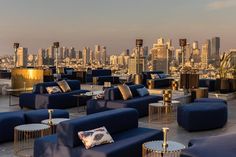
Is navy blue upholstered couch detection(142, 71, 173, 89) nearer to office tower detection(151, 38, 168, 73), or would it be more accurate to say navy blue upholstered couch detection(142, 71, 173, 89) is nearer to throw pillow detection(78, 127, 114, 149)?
office tower detection(151, 38, 168, 73)

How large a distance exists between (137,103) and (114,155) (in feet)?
13.2

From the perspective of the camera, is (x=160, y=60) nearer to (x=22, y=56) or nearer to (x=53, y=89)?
(x=53, y=89)

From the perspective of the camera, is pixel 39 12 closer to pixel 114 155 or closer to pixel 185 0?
pixel 185 0

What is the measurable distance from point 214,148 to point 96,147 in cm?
143

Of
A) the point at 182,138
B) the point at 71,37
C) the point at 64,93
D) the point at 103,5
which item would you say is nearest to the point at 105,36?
the point at 71,37

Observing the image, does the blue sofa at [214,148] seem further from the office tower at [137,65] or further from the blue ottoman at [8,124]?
the office tower at [137,65]

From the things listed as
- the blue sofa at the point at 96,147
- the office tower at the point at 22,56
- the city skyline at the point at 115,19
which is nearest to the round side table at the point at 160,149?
the blue sofa at the point at 96,147

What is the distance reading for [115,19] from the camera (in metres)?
25.5

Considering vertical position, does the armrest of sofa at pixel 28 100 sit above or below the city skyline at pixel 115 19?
below

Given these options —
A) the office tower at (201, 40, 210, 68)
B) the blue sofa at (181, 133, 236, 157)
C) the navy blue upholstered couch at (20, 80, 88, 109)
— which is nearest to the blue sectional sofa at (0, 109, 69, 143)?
the navy blue upholstered couch at (20, 80, 88, 109)

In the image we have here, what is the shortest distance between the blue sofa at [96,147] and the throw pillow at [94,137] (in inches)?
2.2

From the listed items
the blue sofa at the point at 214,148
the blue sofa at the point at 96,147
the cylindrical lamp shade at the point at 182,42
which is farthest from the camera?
the cylindrical lamp shade at the point at 182,42

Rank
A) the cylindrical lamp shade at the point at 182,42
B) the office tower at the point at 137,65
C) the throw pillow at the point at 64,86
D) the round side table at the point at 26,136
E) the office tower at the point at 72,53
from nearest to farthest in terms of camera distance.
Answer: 1. the round side table at the point at 26,136
2. the throw pillow at the point at 64,86
3. the cylindrical lamp shade at the point at 182,42
4. the office tower at the point at 137,65
5. the office tower at the point at 72,53

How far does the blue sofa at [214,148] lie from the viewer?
3.28 meters
